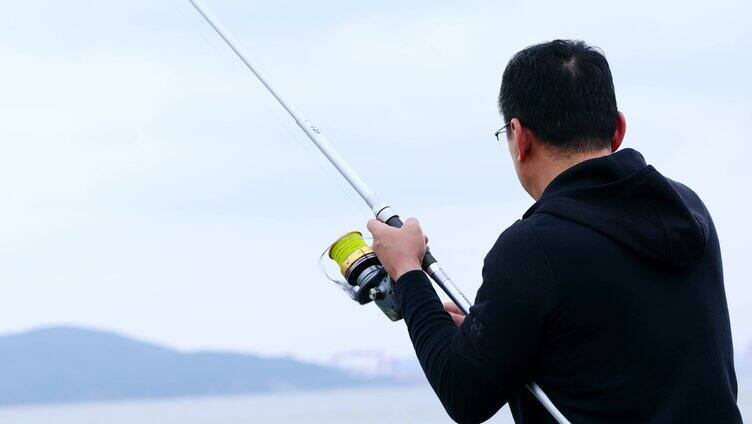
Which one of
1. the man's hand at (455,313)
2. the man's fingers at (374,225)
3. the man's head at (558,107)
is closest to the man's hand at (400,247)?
the man's fingers at (374,225)

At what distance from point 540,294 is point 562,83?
488 mm

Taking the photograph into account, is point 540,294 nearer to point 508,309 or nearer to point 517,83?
point 508,309

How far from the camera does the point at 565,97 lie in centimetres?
279

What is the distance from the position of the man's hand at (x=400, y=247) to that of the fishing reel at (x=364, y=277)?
0.13 meters

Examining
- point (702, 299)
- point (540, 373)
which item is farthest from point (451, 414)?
point (702, 299)

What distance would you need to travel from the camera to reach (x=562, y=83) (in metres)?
2.80

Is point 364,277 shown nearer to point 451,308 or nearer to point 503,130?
point 451,308

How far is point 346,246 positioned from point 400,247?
421 mm

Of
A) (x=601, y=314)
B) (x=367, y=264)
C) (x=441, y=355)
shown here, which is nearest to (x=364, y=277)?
(x=367, y=264)

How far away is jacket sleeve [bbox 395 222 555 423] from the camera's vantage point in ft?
8.55

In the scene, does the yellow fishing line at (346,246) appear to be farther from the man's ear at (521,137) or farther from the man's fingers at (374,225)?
the man's ear at (521,137)

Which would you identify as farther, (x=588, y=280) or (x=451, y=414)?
(x=451, y=414)

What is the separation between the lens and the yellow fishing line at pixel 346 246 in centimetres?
339

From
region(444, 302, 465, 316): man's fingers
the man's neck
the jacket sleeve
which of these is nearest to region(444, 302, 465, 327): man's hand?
region(444, 302, 465, 316): man's fingers
